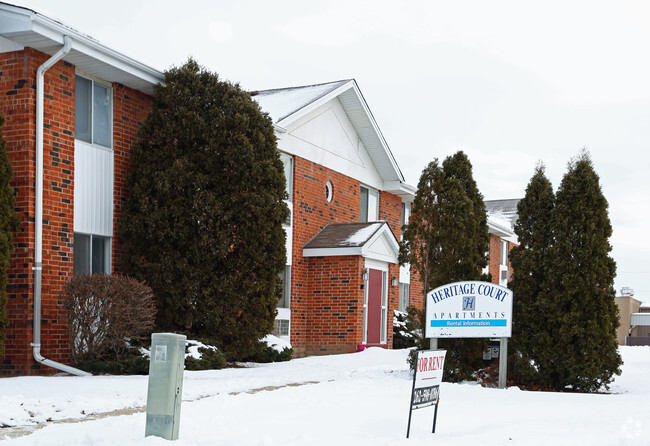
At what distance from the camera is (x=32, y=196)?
43.0 feet

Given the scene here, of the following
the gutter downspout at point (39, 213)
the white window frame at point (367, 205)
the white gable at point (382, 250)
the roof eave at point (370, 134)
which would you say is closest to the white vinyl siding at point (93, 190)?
the gutter downspout at point (39, 213)

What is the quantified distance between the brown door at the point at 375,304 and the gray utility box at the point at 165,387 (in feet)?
47.5

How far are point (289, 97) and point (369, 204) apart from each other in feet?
15.6

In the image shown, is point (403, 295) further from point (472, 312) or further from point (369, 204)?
point (472, 312)

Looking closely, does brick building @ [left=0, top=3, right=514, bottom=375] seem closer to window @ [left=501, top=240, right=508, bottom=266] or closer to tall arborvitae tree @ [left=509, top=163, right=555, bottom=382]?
tall arborvitae tree @ [left=509, top=163, right=555, bottom=382]

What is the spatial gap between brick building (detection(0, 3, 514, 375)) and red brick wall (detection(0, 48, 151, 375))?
0.02 metres

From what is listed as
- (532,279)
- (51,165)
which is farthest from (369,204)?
(51,165)

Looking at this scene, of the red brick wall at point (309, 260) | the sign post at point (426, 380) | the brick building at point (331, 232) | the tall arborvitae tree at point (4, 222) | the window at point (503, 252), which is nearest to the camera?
the sign post at point (426, 380)

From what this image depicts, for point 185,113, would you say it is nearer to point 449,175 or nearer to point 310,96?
point 449,175

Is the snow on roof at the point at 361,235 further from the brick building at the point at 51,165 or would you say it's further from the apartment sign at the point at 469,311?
the brick building at the point at 51,165

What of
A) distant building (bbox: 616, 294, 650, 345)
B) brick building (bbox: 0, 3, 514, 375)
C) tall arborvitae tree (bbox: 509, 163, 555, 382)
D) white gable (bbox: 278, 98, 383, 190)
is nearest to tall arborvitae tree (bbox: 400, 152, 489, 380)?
tall arborvitae tree (bbox: 509, 163, 555, 382)

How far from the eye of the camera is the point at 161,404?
273 inches

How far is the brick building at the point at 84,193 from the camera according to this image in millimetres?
13016

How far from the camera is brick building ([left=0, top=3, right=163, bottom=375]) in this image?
13.0 m
